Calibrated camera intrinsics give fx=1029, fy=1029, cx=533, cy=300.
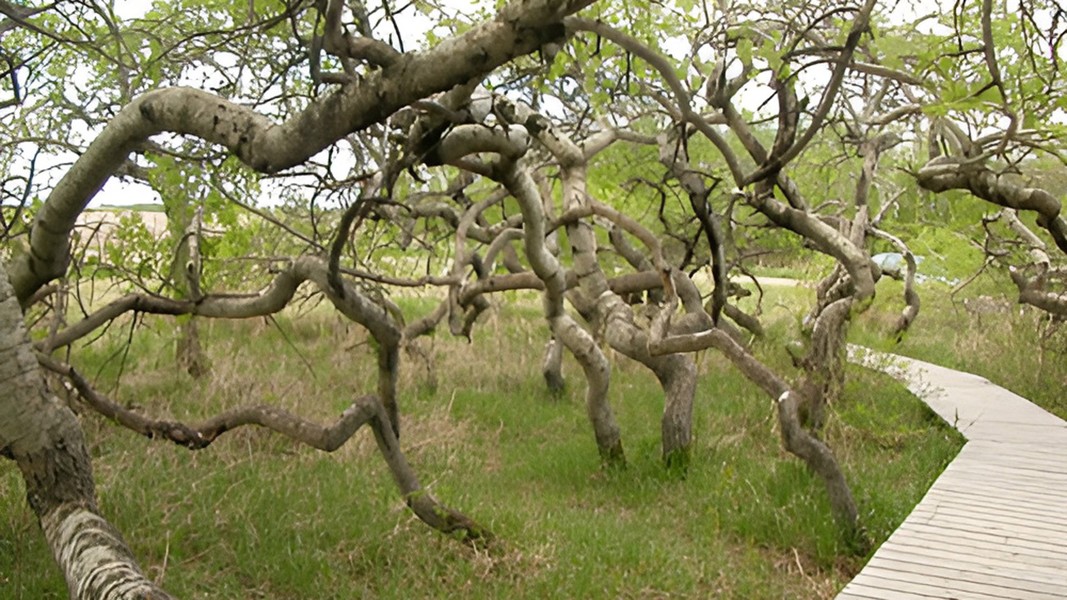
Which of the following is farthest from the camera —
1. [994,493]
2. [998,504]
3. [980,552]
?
[994,493]

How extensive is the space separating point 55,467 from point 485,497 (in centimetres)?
367

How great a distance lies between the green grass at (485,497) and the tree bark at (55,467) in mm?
891

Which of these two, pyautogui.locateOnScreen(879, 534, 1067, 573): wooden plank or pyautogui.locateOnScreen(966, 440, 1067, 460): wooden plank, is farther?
pyautogui.locateOnScreen(966, 440, 1067, 460): wooden plank

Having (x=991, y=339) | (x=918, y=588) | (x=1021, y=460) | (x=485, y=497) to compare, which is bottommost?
(x=991, y=339)

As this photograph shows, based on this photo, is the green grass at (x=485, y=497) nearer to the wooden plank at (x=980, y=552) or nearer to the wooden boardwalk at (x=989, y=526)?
the wooden boardwalk at (x=989, y=526)

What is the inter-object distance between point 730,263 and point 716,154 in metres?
6.86

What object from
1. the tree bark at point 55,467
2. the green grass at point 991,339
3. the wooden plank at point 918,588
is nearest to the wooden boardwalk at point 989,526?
the wooden plank at point 918,588

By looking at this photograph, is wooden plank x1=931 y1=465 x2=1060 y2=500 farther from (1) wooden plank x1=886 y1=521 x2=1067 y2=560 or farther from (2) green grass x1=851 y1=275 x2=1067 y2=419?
(2) green grass x1=851 y1=275 x2=1067 y2=419

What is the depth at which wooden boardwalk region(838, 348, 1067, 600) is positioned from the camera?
17.6 feet

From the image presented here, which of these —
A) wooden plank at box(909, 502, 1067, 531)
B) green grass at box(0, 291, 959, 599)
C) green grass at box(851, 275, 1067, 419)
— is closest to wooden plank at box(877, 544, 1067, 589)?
green grass at box(0, 291, 959, 599)

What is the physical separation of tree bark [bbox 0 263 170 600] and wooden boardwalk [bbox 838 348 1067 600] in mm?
3460

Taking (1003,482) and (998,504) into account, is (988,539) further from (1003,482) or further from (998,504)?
A: (1003,482)

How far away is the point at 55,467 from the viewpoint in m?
4.65

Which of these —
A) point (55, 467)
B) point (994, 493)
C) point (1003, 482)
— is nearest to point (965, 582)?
point (994, 493)
